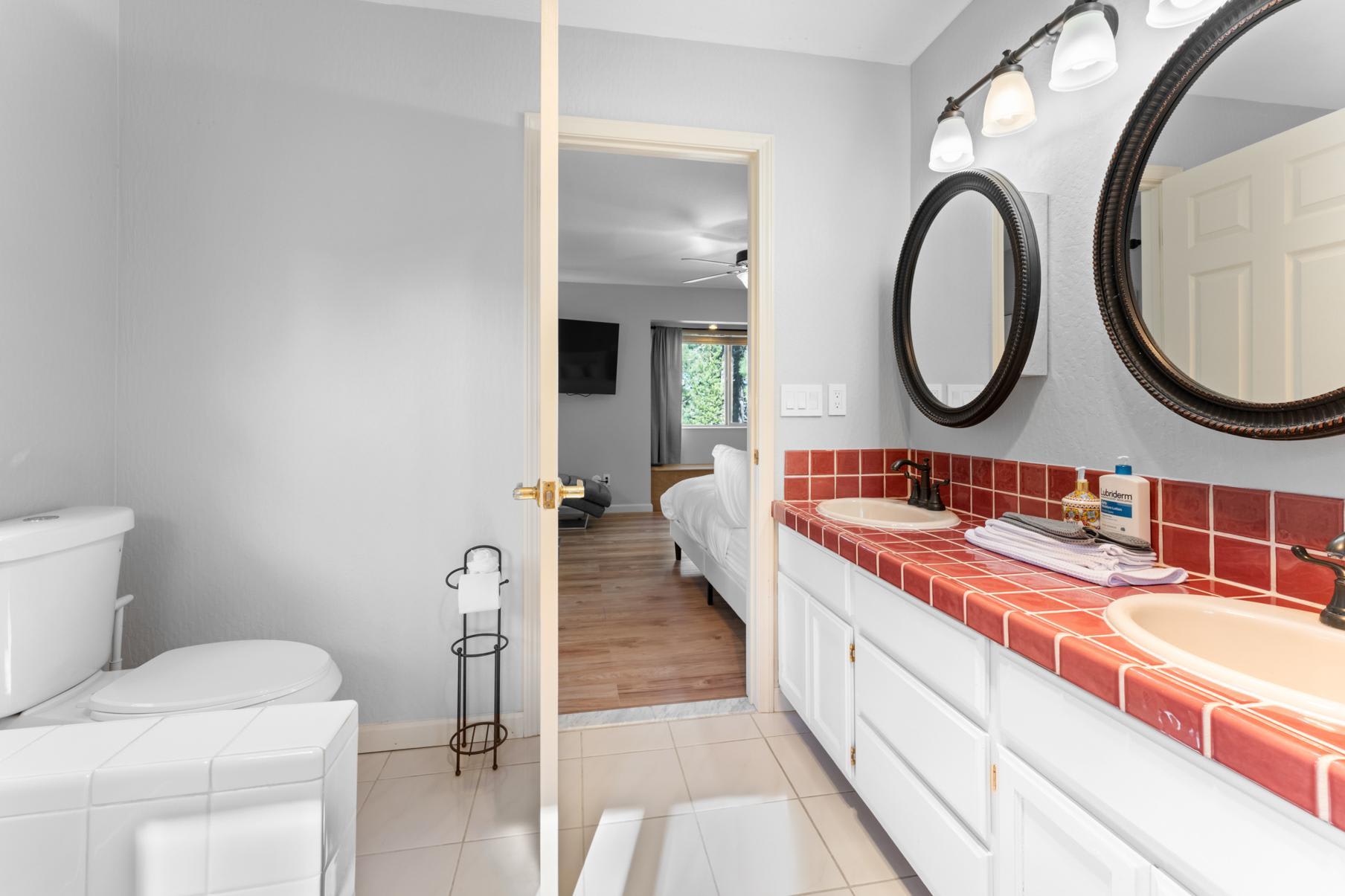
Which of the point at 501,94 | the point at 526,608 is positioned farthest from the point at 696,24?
the point at 526,608

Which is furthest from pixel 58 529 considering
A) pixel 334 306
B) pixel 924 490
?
pixel 924 490

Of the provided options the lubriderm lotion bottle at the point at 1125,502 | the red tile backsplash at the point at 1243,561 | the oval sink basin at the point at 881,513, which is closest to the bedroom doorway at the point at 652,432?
the oval sink basin at the point at 881,513

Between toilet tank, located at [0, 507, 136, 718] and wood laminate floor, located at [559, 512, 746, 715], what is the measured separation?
1398mm

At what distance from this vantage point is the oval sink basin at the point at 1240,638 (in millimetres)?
836

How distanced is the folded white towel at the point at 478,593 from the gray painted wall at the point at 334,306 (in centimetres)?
21

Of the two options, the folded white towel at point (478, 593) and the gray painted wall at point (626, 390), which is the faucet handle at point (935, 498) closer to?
the folded white towel at point (478, 593)

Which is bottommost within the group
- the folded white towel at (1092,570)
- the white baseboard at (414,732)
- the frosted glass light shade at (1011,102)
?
the white baseboard at (414,732)

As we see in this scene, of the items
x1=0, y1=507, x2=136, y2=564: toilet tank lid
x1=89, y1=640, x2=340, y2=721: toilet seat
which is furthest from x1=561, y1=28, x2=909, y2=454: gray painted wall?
x1=0, y1=507, x2=136, y2=564: toilet tank lid

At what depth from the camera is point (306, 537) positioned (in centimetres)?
189

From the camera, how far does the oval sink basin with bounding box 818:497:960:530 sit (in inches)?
67.6

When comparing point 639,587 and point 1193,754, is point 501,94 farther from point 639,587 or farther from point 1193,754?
point 639,587

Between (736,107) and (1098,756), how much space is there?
7.06 ft

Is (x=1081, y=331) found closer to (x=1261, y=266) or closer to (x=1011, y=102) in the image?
(x=1261, y=266)

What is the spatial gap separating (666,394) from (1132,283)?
18.1 feet
